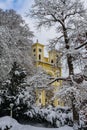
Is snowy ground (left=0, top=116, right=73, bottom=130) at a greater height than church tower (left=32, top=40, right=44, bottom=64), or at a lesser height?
lesser

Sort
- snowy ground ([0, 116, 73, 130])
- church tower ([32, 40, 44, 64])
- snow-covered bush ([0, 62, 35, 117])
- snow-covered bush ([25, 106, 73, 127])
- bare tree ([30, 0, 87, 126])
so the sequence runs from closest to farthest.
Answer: bare tree ([30, 0, 87, 126])
snowy ground ([0, 116, 73, 130])
snow-covered bush ([0, 62, 35, 117])
snow-covered bush ([25, 106, 73, 127])
church tower ([32, 40, 44, 64])

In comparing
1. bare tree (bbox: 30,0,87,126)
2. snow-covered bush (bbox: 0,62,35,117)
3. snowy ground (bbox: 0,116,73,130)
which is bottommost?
snowy ground (bbox: 0,116,73,130)

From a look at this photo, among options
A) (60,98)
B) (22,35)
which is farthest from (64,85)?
(22,35)

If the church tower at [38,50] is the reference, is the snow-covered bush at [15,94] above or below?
below

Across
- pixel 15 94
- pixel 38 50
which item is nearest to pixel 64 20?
pixel 15 94

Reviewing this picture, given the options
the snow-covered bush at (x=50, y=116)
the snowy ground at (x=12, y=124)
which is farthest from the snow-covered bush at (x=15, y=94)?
the snowy ground at (x=12, y=124)

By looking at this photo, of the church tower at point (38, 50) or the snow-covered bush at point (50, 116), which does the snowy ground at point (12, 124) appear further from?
the church tower at point (38, 50)

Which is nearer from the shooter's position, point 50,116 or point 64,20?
point 64,20

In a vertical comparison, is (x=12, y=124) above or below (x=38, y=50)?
below

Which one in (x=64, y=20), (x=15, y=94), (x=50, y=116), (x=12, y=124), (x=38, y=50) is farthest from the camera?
(x=38, y=50)

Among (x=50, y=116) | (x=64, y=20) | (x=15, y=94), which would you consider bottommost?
(x=50, y=116)

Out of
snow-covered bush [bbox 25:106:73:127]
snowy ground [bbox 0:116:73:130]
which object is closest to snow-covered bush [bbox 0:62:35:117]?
snow-covered bush [bbox 25:106:73:127]

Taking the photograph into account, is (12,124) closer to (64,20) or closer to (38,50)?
(64,20)

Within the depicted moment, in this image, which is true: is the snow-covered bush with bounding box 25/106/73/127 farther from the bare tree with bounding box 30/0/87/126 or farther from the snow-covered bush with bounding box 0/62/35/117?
the bare tree with bounding box 30/0/87/126
